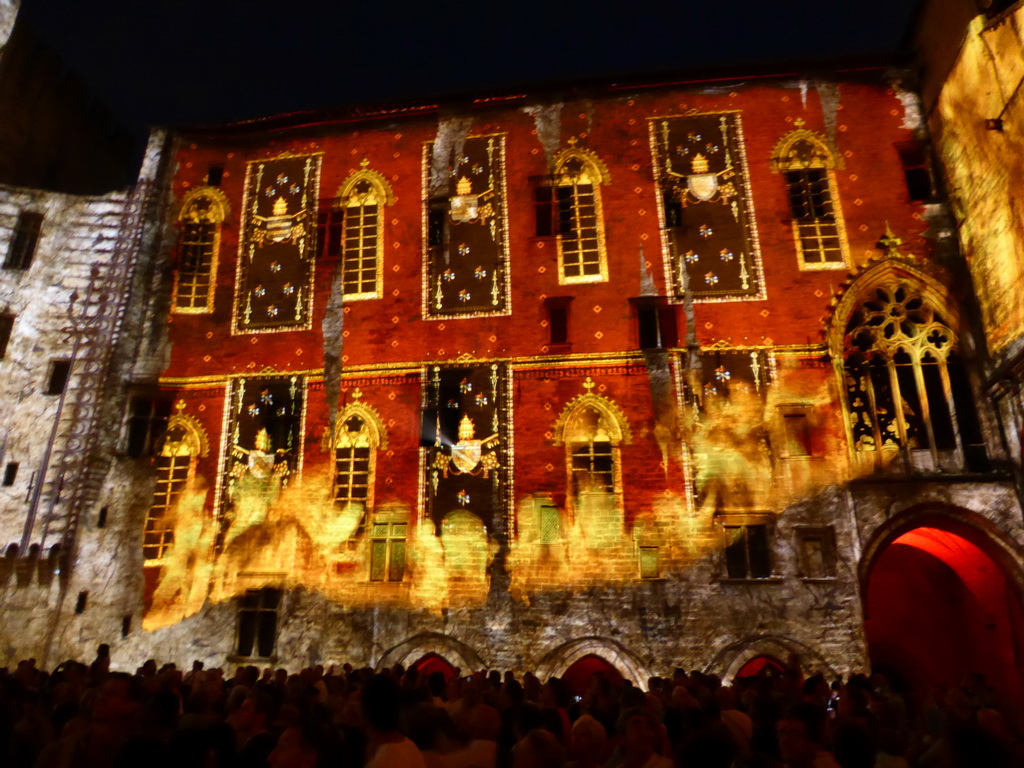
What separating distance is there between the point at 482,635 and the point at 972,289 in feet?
43.2

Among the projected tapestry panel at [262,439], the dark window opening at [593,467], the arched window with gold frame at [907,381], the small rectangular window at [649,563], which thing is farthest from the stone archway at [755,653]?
the projected tapestry panel at [262,439]

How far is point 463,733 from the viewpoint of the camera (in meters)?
5.61

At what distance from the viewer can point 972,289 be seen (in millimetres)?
16438

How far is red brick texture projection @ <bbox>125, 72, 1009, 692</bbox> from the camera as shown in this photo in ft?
51.1

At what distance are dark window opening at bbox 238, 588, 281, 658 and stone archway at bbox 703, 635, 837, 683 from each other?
939cm

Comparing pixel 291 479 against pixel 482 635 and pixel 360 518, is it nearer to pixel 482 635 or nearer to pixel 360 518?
pixel 360 518

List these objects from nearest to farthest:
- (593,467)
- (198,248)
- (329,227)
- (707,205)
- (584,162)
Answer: (593,467) → (707,205) → (584,162) → (329,227) → (198,248)

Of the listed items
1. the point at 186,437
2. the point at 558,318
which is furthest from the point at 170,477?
the point at 558,318

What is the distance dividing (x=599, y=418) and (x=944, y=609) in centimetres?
1000

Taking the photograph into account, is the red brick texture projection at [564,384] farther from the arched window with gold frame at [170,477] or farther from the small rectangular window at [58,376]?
the small rectangular window at [58,376]

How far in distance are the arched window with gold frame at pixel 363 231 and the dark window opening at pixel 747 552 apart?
10151mm

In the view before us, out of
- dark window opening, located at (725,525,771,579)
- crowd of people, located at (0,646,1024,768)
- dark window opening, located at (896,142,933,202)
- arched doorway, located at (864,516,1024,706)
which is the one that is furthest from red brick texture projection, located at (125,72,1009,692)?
crowd of people, located at (0,646,1024,768)

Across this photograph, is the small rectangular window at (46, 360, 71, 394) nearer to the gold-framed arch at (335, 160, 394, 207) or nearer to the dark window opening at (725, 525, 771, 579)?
the gold-framed arch at (335, 160, 394, 207)

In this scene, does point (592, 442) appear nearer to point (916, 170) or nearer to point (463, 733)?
point (916, 170)
